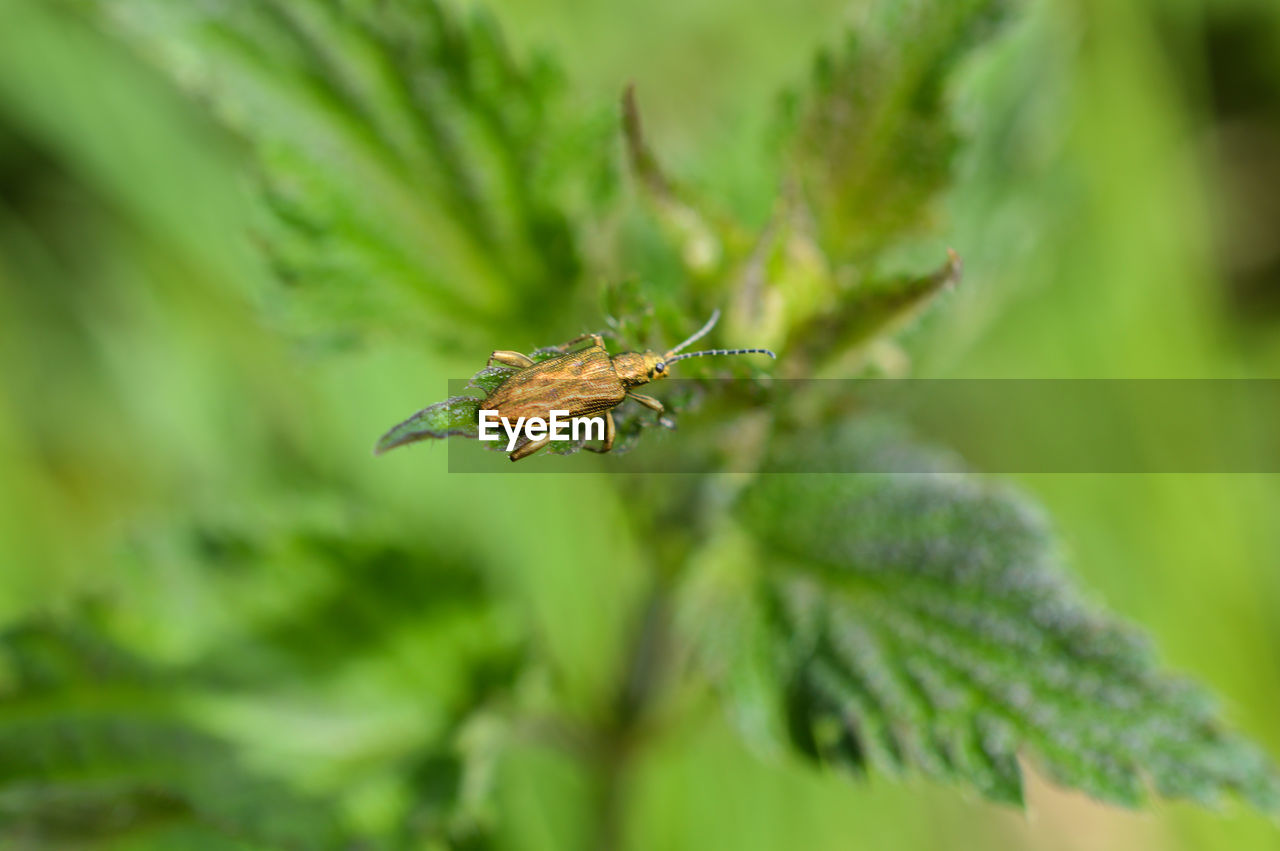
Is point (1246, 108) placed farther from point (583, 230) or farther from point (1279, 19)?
point (583, 230)

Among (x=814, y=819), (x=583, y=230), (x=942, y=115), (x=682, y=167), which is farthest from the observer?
(x=814, y=819)

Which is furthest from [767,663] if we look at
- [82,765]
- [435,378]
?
[435,378]

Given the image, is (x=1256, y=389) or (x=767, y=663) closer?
(x=767, y=663)

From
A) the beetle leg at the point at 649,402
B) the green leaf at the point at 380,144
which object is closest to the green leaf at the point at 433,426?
the beetle leg at the point at 649,402

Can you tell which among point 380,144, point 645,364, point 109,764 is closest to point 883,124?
point 645,364

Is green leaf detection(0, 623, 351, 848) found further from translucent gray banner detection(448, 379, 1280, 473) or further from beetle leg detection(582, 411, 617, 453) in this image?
translucent gray banner detection(448, 379, 1280, 473)

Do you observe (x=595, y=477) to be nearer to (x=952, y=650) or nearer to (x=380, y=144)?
(x=380, y=144)
